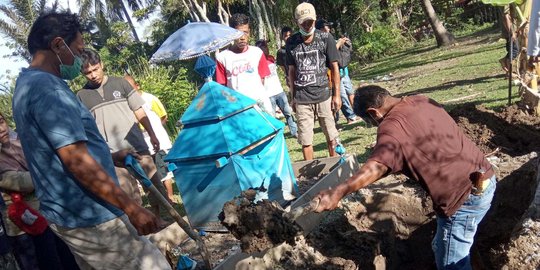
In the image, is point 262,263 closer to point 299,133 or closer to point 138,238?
point 138,238

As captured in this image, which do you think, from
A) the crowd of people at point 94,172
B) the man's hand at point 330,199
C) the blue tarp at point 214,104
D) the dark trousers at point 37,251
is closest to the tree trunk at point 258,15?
the blue tarp at point 214,104

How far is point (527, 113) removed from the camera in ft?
21.4

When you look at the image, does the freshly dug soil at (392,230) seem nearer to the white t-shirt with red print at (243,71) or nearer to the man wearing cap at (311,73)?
the man wearing cap at (311,73)

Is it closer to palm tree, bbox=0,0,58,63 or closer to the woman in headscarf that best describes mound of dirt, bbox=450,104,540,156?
the woman in headscarf

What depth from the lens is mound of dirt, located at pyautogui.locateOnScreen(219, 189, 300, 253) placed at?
3.28m

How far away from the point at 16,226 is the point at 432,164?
3.32 meters

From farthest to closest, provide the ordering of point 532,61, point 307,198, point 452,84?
1. point 452,84
2. point 532,61
3. point 307,198

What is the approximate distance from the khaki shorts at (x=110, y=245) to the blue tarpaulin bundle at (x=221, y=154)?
1.92 m

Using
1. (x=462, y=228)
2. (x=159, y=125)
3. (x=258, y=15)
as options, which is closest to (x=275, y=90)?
(x=159, y=125)

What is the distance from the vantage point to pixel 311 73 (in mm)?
6043

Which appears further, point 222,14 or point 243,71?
point 222,14

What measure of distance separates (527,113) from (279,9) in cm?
2096

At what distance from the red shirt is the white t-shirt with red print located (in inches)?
142

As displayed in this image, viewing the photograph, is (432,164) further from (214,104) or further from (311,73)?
(311,73)
